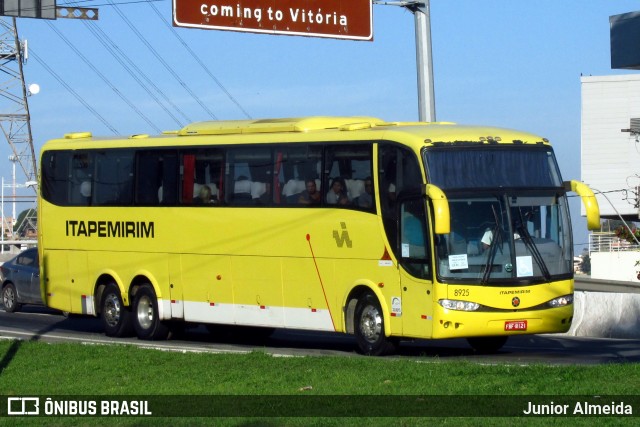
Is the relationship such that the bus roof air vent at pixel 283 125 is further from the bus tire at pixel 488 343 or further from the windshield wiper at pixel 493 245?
the bus tire at pixel 488 343

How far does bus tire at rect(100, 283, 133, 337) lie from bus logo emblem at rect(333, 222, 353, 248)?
5.83 metres

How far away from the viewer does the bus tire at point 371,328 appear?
1892 centimetres

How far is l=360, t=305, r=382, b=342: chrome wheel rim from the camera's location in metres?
19.0

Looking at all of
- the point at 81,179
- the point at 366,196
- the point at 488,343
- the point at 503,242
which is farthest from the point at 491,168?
the point at 81,179

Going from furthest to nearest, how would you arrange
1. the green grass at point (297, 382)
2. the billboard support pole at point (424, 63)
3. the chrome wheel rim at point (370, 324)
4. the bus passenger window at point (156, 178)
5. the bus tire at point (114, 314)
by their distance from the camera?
the billboard support pole at point (424, 63)
the bus tire at point (114, 314)
the bus passenger window at point (156, 178)
the chrome wheel rim at point (370, 324)
the green grass at point (297, 382)

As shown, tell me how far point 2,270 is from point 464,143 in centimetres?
1682

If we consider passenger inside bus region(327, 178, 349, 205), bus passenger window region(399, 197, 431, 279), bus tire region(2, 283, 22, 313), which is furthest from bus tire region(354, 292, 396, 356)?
bus tire region(2, 283, 22, 313)

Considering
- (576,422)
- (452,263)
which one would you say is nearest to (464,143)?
(452,263)

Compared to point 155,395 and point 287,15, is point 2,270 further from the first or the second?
point 155,395

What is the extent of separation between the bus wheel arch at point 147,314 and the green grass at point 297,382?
16.0 ft

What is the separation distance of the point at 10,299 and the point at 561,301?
56.1 feet

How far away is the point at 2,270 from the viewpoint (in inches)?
1258

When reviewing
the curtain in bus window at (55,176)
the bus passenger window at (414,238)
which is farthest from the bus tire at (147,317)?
the bus passenger window at (414,238)

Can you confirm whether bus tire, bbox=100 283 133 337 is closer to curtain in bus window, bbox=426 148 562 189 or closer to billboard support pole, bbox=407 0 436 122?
billboard support pole, bbox=407 0 436 122
